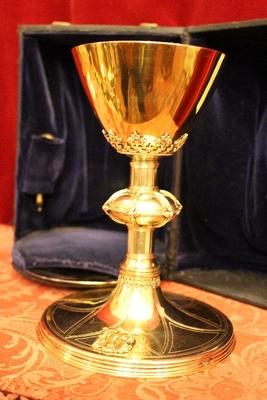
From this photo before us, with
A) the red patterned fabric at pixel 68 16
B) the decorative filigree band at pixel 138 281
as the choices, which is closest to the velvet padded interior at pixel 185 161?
the red patterned fabric at pixel 68 16

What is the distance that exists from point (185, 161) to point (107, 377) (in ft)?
1.65

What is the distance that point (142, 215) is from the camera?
0.77m

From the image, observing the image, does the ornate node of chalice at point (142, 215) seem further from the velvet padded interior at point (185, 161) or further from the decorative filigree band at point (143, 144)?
the velvet padded interior at point (185, 161)

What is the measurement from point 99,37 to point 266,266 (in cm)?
58

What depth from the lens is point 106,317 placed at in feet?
2.68

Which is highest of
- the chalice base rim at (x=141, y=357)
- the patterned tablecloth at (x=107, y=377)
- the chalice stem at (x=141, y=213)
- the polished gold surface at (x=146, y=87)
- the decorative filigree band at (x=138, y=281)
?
the polished gold surface at (x=146, y=87)

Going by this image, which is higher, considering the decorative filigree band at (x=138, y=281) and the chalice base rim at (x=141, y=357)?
the decorative filigree band at (x=138, y=281)

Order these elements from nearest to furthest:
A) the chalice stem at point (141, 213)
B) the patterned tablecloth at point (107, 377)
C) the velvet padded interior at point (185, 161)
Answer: the patterned tablecloth at point (107, 377) → the chalice stem at point (141, 213) → the velvet padded interior at point (185, 161)

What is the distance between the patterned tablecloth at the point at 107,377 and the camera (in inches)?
26.5

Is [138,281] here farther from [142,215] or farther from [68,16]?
[68,16]

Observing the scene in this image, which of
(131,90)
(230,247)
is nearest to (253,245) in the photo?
(230,247)

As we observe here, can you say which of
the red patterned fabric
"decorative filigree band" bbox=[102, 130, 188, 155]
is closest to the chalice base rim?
"decorative filigree band" bbox=[102, 130, 188, 155]

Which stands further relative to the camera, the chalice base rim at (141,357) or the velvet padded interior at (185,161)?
the velvet padded interior at (185,161)

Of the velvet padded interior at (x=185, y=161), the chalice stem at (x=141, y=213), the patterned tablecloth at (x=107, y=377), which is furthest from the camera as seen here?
the velvet padded interior at (x=185, y=161)
